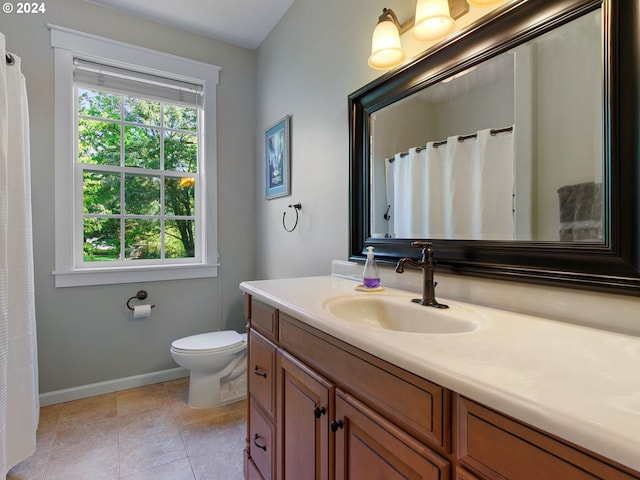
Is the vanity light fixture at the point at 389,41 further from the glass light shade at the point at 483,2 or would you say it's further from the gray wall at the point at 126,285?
the gray wall at the point at 126,285

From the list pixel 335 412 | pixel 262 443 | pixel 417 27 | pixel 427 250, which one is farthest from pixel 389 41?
pixel 262 443

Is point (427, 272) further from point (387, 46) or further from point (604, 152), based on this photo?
point (387, 46)

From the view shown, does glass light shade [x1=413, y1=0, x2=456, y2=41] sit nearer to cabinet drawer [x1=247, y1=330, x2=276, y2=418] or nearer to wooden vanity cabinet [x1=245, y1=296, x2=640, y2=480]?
wooden vanity cabinet [x1=245, y1=296, x2=640, y2=480]

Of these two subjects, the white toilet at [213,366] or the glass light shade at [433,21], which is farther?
the white toilet at [213,366]

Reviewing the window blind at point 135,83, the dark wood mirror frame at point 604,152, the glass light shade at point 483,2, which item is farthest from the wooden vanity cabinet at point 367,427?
the window blind at point 135,83

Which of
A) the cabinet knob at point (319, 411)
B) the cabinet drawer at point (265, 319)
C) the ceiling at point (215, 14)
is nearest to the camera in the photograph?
the cabinet knob at point (319, 411)

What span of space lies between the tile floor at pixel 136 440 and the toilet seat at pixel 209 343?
41cm

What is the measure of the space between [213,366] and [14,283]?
3.62 ft

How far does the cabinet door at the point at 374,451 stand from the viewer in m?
0.60

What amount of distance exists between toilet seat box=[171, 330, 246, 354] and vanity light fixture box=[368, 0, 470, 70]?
178 centimetres

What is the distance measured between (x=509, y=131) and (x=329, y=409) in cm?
96

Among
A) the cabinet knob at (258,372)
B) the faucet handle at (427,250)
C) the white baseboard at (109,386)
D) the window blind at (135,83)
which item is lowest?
the white baseboard at (109,386)

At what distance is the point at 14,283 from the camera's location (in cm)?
154

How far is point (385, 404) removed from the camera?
2.28 ft
